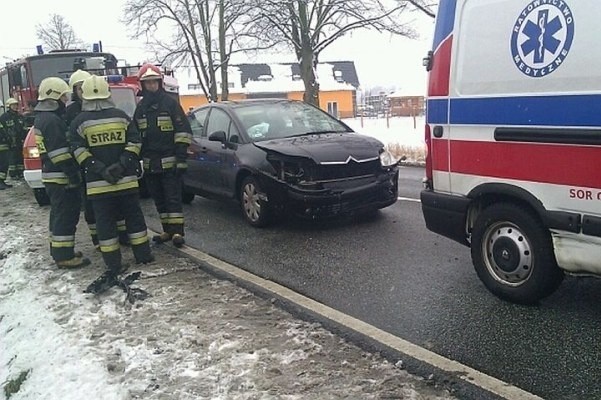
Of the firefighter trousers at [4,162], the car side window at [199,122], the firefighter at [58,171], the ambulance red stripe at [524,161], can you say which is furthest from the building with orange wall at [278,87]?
the ambulance red stripe at [524,161]

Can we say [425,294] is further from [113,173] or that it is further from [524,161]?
[113,173]

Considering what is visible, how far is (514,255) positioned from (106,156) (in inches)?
144

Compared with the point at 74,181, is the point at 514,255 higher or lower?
lower

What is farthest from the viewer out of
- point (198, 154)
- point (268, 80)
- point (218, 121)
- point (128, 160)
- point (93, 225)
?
point (268, 80)

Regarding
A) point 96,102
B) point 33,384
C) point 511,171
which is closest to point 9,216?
point 96,102

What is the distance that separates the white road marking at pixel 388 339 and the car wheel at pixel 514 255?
3.38 feet

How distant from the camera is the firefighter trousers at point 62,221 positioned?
5824 mm

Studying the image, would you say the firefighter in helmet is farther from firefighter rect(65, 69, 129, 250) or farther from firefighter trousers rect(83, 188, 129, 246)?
firefighter trousers rect(83, 188, 129, 246)

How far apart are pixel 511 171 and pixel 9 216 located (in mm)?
7812

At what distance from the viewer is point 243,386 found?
319 centimetres

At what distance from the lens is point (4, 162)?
12875 millimetres

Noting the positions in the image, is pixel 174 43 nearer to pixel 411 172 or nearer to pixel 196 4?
pixel 196 4

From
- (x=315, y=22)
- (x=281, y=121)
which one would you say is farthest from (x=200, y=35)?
(x=281, y=121)

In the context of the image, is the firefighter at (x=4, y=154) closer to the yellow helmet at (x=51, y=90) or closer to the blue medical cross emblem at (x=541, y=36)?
the yellow helmet at (x=51, y=90)
